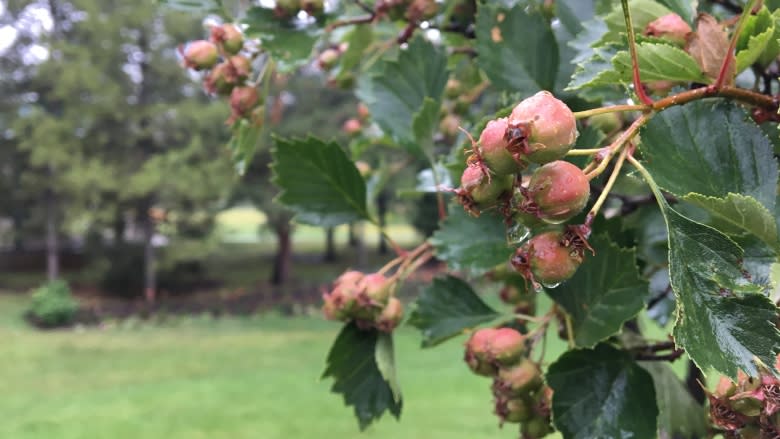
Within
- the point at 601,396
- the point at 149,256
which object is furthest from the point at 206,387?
the point at 601,396

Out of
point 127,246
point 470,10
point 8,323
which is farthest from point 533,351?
point 127,246

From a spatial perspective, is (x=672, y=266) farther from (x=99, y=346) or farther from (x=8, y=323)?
(x=8, y=323)

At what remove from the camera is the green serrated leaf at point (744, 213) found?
39 cm

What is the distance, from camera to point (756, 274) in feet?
1.43

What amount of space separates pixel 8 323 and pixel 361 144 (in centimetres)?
972

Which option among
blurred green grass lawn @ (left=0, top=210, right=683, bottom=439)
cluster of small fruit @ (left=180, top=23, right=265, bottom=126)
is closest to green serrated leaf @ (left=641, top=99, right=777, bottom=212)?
cluster of small fruit @ (left=180, top=23, right=265, bottom=126)

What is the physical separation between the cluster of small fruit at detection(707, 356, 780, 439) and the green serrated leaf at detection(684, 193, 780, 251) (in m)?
0.08

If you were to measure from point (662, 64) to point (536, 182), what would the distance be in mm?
146

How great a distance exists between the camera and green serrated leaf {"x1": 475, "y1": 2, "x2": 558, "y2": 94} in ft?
2.23

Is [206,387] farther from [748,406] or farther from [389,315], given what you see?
[748,406]

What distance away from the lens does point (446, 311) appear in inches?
28.7

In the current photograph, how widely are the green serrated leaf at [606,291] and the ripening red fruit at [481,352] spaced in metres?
0.08

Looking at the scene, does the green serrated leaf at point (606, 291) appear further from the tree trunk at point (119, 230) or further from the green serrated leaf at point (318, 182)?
the tree trunk at point (119, 230)

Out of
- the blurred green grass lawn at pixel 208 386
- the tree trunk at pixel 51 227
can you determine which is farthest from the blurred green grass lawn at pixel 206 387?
the tree trunk at pixel 51 227
